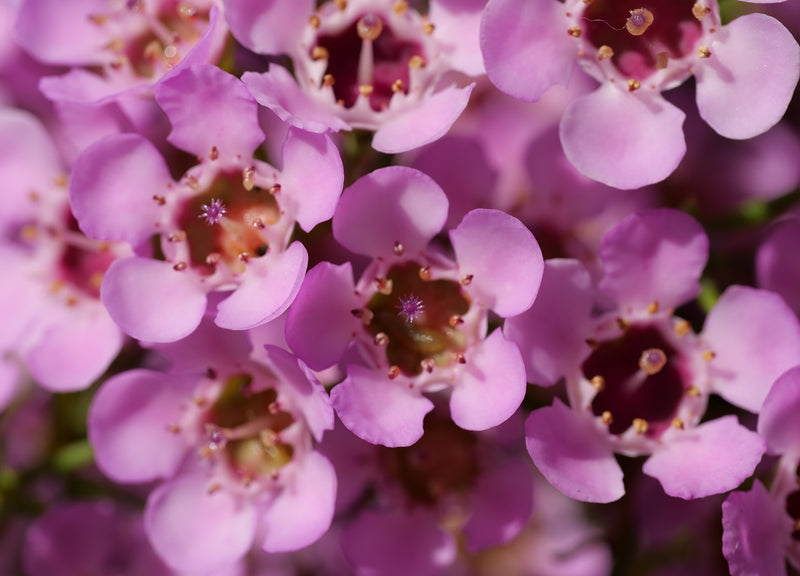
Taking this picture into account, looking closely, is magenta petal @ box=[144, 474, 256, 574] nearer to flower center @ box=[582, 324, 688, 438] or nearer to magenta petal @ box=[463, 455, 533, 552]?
magenta petal @ box=[463, 455, 533, 552]

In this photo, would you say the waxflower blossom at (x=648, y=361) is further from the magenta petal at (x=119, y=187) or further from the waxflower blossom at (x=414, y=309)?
the magenta petal at (x=119, y=187)

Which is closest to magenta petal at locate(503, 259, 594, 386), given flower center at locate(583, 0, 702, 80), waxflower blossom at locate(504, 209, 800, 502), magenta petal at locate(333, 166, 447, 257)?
waxflower blossom at locate(504, 209, 800, 502)

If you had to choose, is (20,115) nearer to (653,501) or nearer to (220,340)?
(220,340)

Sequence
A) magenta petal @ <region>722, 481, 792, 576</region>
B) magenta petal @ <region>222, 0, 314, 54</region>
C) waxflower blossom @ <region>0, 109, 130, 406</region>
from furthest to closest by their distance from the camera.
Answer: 1. waxflower blossom @ <region>0, 109, 130, 406</region>
2. magenta petal @ <region>222, 0, 314, 54</region>
3. magenta petal @ <region>722, 481, 792, 576</region>

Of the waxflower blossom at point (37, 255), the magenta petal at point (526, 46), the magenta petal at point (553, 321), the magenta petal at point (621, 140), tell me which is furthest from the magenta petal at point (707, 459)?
the waxflower blossom at point (37, 255)

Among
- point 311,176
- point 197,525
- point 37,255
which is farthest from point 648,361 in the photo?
point 37,255

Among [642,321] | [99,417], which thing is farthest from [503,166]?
[99,417]
